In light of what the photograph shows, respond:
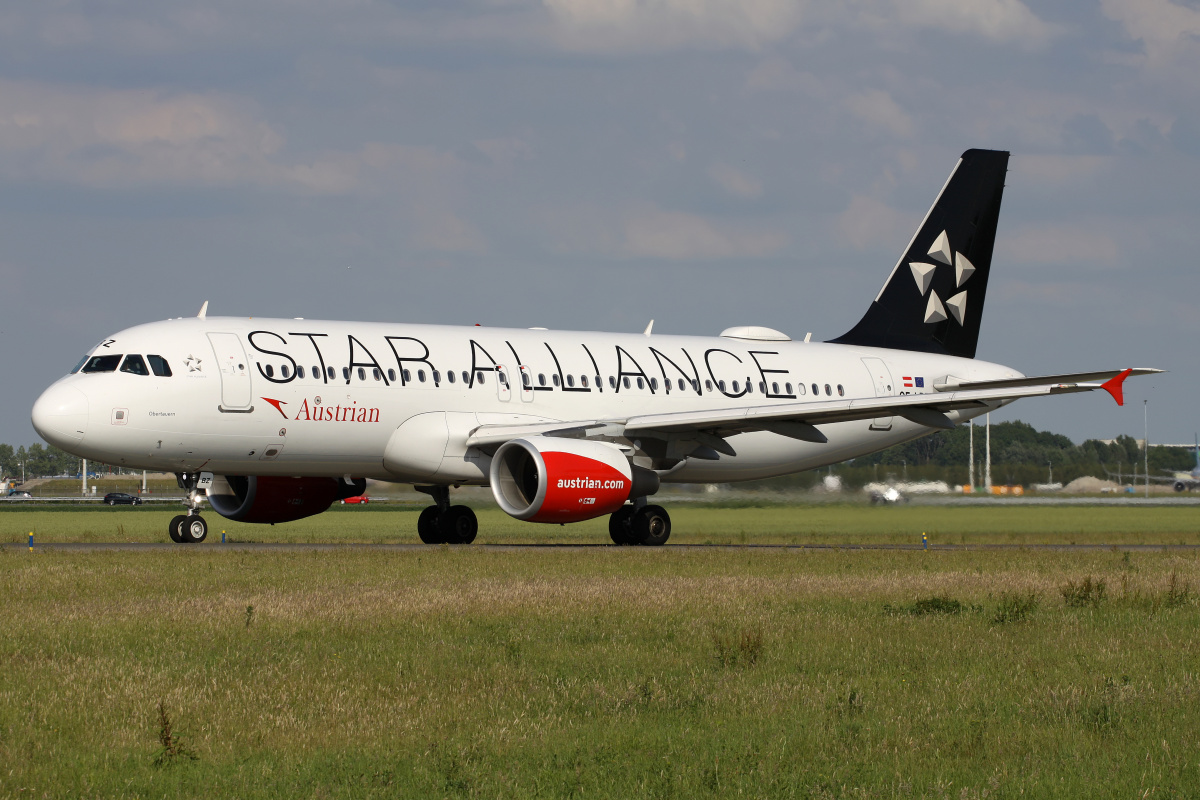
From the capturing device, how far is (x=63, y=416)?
22984 mm

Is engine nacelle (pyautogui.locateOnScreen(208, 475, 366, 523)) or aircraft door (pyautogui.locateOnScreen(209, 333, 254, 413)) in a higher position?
aircraft door (pyautogui.locateOnScreen(209, 333, 254, 413))

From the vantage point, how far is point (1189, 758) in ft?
25.0

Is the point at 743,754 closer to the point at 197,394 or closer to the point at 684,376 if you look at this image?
the point at 197,394

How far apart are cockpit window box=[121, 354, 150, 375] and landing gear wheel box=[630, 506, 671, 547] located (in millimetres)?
9436

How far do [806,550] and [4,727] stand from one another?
58.0 ft

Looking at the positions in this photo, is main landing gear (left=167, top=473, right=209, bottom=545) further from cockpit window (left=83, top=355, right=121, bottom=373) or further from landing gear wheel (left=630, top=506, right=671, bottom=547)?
landing gear wheel (left=630, top=506, right=671, bottom=547)

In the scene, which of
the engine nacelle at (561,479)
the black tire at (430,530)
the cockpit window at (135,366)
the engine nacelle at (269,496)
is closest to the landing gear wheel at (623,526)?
the engine nacelle at (561,479)

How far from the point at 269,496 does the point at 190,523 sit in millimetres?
2908

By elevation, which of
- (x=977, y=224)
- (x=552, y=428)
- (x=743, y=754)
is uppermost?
(x=977, y=224)

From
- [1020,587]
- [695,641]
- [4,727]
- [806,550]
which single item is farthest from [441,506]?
[4,727]

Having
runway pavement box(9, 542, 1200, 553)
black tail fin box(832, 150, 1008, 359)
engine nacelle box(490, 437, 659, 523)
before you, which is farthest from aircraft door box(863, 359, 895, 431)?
engine nacelle box(490, 437, 659, 523)

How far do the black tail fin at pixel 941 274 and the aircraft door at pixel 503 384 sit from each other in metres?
10.1

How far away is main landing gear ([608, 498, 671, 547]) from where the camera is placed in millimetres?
27094

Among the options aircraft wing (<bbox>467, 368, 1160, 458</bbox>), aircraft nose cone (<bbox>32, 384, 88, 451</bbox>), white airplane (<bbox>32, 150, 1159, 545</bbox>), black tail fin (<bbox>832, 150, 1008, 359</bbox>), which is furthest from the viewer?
black tail fin (<bbox>832, 150, 1008, 359</bbox>)
